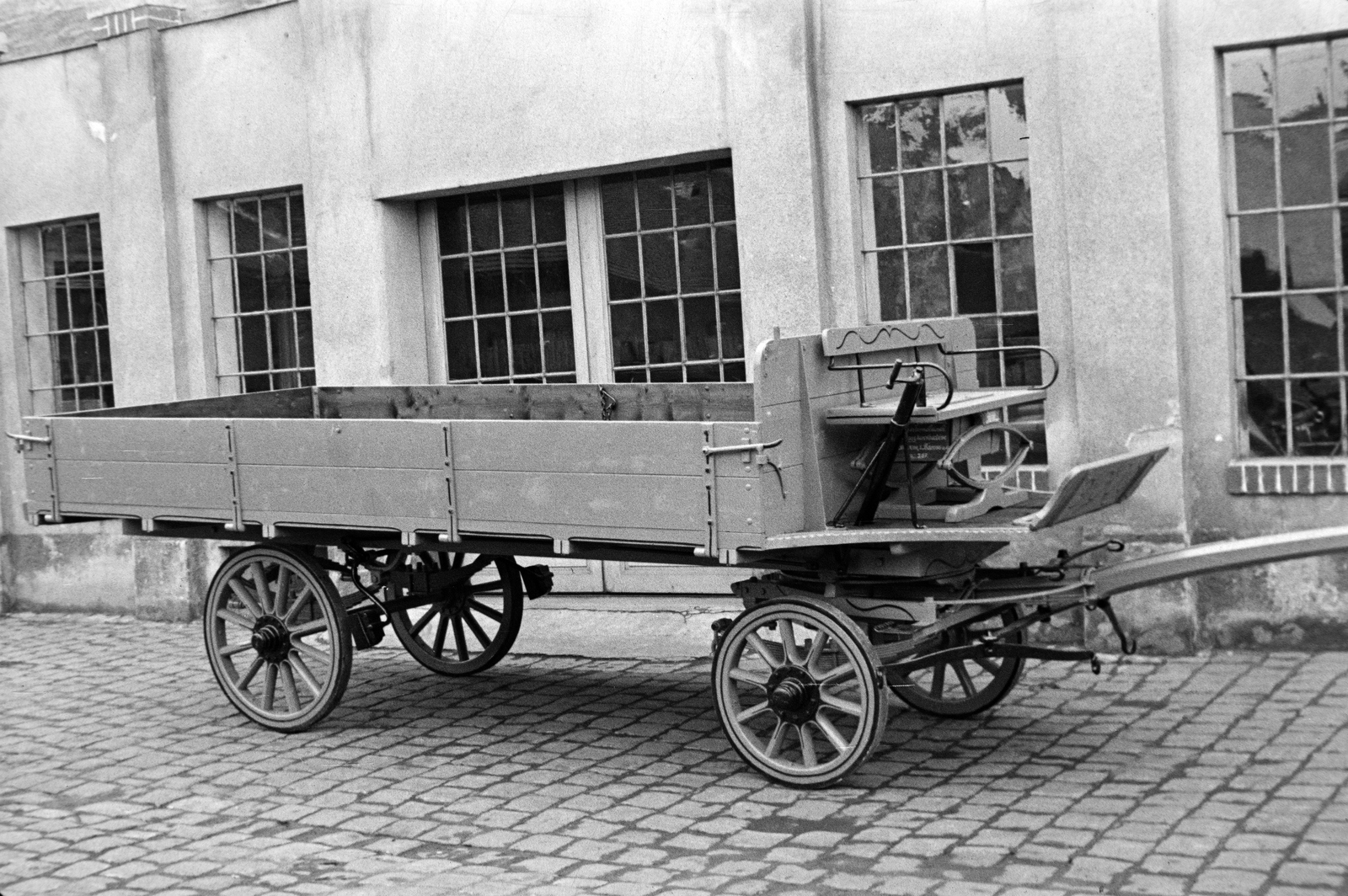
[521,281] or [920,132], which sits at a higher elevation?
[920,132]

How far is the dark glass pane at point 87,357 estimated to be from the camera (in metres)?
12.0

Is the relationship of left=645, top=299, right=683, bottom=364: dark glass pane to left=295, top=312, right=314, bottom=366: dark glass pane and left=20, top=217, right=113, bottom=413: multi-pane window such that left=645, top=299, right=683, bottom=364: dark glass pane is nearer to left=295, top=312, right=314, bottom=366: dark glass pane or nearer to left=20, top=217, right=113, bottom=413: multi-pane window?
left=295, top=312, right=314, bottom=366: dark glass pane

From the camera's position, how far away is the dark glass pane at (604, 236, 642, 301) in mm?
9797

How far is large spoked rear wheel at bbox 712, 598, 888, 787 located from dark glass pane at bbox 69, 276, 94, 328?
293 inches

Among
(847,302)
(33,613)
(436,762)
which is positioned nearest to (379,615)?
(436,762)

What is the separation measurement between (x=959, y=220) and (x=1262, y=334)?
166 cm

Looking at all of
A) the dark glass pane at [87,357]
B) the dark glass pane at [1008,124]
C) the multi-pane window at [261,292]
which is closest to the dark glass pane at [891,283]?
the dark glass pane at [1008,124]

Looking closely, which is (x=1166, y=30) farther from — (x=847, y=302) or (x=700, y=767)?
(x=700, y=767)

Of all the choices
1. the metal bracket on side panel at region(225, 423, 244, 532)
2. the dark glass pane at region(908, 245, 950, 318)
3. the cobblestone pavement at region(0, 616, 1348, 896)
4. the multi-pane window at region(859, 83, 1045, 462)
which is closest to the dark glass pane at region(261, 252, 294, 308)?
the cobblestone pavement at region(0, 616, 1348, 896)

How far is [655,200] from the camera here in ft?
31.8

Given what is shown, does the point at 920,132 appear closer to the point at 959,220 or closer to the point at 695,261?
the point at 959,220

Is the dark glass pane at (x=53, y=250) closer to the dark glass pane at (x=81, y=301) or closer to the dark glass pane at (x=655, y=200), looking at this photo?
the dark glass pane at (x=81, y=301)

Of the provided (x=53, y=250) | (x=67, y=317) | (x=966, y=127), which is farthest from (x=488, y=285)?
(x=53, y=250)

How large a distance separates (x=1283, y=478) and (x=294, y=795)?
4.83 metres
